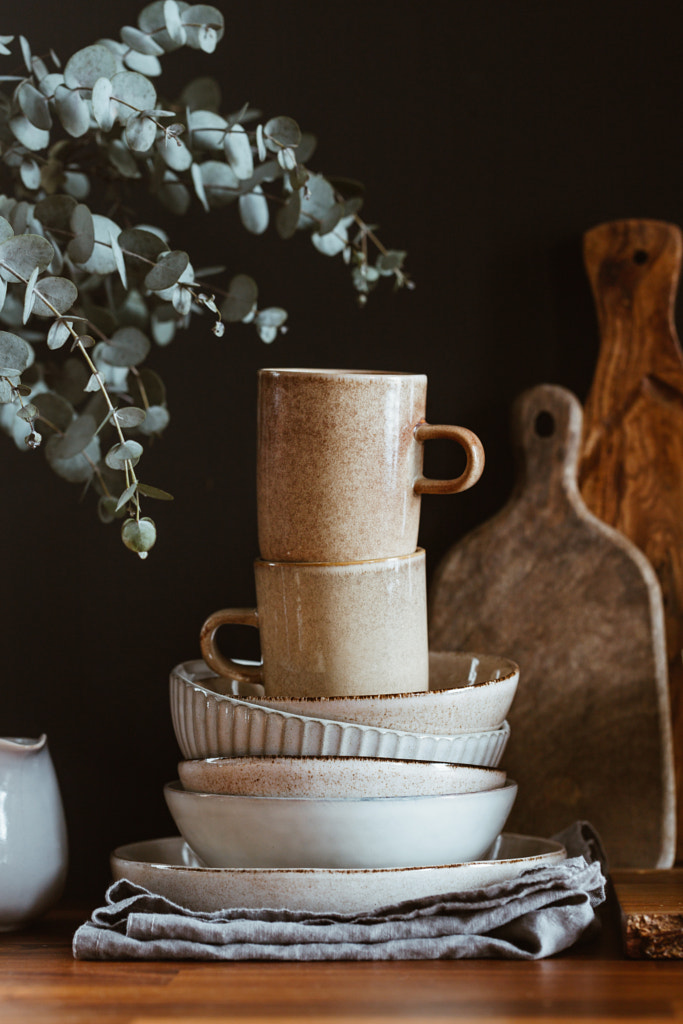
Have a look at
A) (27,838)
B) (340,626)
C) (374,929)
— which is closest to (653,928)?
(374,929)

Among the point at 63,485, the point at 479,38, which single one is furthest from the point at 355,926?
the point at 479,38

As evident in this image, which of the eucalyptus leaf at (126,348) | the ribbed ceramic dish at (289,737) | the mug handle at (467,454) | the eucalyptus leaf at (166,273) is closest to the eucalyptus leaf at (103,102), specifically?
the eucalyptus leaf at (166,273)

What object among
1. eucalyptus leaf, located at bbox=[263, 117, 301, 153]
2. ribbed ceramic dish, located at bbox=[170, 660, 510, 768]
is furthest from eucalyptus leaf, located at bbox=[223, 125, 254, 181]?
ribbed ceramic dish, located at bbox=[170, 660, 510, 768]

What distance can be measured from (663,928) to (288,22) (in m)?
0.99

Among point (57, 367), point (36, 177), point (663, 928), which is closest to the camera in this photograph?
point (663, 928)

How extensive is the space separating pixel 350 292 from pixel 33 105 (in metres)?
0.43

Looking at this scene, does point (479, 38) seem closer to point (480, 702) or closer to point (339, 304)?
point (339, 304)

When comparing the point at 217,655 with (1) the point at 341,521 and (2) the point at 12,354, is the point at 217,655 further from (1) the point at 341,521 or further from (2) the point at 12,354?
(2) the point at 12,354

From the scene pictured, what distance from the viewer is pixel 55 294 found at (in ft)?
2.52

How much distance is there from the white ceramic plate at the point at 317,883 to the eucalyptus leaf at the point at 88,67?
0.62 meters

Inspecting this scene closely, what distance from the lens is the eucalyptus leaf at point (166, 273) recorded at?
31.7 inches

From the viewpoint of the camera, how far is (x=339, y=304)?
1.16 meters

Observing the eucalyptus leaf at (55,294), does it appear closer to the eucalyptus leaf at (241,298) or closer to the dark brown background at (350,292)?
the eucalyptus leaf at (241,298)

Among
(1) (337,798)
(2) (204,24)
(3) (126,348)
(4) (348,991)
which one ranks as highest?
(2) (204,24)
